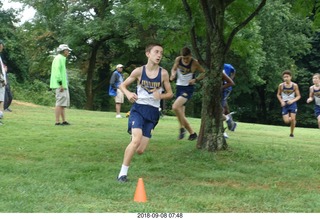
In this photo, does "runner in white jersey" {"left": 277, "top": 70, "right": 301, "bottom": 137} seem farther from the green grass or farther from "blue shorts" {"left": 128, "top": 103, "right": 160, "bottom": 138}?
"blue shorts" {"left": 128, "top": 103, "right": 160, "bottom": 138}

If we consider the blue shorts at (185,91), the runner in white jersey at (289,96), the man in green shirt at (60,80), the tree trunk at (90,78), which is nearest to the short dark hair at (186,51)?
the blue shorts at (185,91)

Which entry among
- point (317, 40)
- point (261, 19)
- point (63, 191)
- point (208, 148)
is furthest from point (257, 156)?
point (317, 40)

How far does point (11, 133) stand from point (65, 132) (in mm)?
1134

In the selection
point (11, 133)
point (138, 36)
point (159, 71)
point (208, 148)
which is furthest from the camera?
point (138, 36)

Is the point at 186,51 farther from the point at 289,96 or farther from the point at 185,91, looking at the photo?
the point at 289,96

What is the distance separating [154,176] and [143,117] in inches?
35.0

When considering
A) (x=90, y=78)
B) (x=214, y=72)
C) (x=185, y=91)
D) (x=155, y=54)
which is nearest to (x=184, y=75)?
(x=185, y=91)

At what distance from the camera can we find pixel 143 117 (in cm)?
679

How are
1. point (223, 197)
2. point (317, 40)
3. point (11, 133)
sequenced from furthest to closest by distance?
1. point (317, 40)
2. point (11, 133)
3. point (223, 197)

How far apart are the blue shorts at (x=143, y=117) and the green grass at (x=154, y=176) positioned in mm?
715

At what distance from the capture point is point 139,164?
7855 mm

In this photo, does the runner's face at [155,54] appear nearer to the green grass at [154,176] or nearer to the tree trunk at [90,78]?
the green grass at [154,176]

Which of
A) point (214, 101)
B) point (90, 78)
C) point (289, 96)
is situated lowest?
point (214, 101)

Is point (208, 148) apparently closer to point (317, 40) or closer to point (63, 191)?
point (63, 191)
